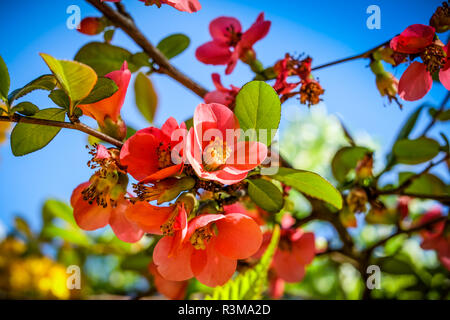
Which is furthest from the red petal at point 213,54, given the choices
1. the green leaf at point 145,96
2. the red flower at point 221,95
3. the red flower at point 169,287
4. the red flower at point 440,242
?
the red flower at point 440,242

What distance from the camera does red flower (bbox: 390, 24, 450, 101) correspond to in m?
0.58

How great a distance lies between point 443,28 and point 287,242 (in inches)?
20.2

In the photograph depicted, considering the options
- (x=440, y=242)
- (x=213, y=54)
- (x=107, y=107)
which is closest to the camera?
(x=107, y=107)

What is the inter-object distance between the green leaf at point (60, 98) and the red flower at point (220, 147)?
18 centimetres

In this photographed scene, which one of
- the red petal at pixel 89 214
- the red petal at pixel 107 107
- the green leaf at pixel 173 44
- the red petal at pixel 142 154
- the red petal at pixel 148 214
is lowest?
the red petal at pixel 148 214

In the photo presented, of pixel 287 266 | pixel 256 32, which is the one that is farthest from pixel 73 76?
pixel 287 266

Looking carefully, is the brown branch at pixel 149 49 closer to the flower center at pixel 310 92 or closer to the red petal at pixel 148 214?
the flower center at pixel 310 92

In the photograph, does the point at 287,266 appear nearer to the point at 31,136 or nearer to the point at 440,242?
the point at 440,242

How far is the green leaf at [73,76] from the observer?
42cm

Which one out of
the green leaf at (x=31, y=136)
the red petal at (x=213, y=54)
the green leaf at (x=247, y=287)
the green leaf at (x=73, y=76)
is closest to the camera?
the green leaf at (x=73, y=76)

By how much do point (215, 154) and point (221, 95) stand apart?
0.59 ft

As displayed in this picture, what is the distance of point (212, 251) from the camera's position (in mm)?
522

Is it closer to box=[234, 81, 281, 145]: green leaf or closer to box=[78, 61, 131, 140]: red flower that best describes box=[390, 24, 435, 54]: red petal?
box=[234, 81, 281, 145]: green leaf
